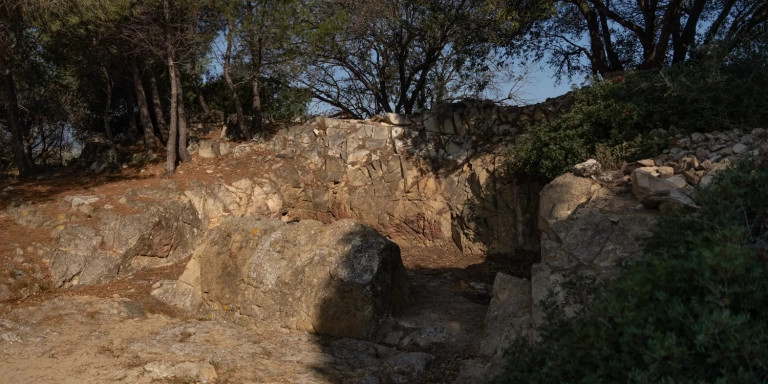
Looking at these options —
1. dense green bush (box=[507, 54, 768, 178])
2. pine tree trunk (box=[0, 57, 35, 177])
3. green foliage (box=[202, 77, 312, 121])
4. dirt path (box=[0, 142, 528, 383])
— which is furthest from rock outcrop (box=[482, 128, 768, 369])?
pine tree trunk (box=[0, 57, 35, 177])

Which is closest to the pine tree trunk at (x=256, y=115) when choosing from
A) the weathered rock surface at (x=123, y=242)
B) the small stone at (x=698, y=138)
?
the weathered rock surface at (x=123, y=242)

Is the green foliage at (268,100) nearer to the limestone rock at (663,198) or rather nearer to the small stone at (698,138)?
the small stone at (698,138)

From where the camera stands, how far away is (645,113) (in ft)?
28.0

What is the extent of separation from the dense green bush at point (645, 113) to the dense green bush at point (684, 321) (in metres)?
4.29

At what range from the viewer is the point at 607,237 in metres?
6.04

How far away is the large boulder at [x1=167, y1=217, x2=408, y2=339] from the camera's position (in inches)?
282

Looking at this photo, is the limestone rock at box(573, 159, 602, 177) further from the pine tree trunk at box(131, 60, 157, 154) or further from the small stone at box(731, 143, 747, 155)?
the pine tree trunk at box(131, 60, 157, 154)

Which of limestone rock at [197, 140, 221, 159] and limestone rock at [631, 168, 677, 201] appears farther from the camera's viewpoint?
limestone rock at [197, 140, 221, 159]

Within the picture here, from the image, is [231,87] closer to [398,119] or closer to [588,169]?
[398,119]

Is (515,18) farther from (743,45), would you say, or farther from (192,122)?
(192,122)

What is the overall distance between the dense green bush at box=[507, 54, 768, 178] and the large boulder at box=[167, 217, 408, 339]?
353cm

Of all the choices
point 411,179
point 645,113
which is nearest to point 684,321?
point 645,113

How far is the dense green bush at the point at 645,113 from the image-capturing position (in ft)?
25.3

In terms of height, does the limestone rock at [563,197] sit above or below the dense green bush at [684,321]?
above
